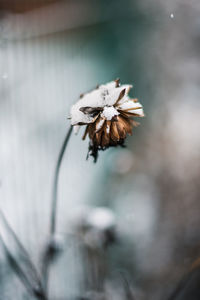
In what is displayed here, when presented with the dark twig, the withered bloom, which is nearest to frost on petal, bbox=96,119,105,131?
the withered bloom

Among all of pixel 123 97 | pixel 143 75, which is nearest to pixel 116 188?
pixel 143 75

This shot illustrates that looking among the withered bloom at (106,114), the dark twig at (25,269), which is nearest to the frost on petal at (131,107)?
the withered bloom at (106,114)

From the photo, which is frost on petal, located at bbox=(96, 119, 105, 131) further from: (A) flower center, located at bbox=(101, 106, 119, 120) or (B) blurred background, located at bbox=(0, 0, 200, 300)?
(B) blurred background, located at bbox=(0, 0, 200, 300)

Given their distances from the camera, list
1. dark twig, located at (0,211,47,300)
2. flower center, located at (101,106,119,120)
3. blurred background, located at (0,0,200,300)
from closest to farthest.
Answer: flower center, located at (101,106,119,120)
dark twig, located at (0,211,47,300)
blurred background, located at (0,0,200,300)

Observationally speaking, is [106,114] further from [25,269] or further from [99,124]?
[25,269]

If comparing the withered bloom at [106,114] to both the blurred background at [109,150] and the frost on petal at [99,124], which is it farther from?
the blurred background at [109,150]
